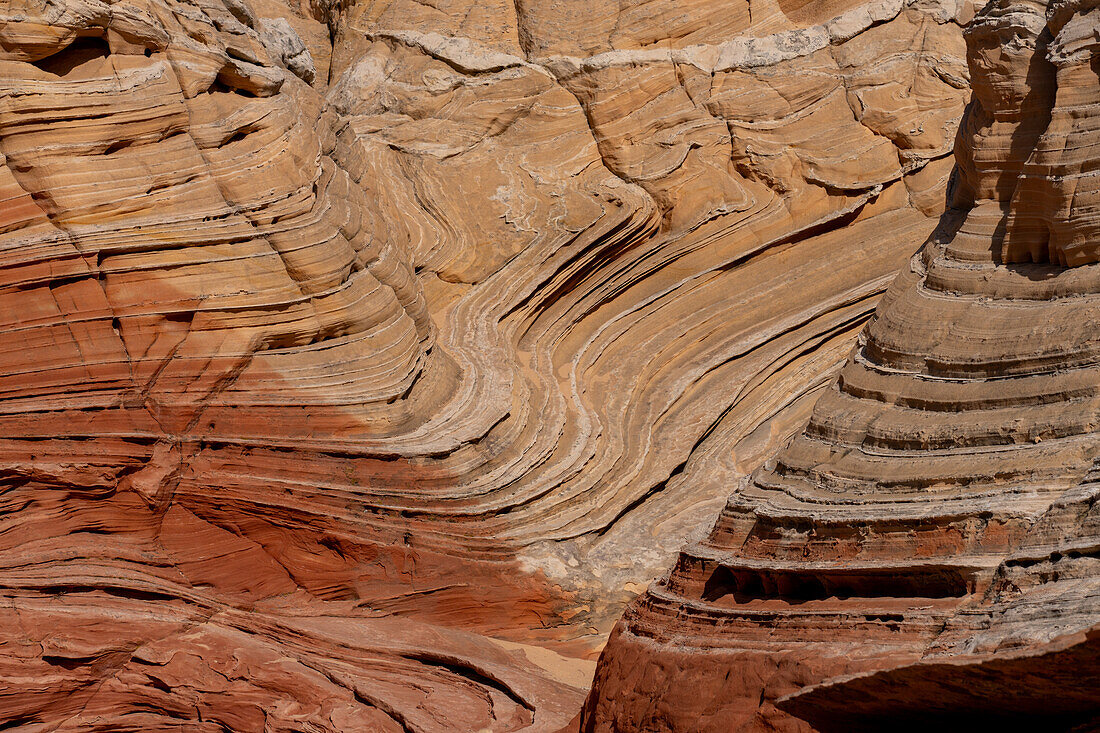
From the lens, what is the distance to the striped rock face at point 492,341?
687 cm

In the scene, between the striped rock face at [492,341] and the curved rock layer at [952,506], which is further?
the striped rock face at [492,341]

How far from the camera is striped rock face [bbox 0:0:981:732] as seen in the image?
687 cm

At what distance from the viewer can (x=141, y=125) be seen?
9383 mm

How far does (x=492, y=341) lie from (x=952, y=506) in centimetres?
602

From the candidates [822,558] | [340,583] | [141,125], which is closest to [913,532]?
[822,558]

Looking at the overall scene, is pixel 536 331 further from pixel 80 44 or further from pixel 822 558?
pixel 822 558

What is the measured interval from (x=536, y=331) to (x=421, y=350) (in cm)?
176

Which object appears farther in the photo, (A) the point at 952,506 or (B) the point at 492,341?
(B) the point at 492,341

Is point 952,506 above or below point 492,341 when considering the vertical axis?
below

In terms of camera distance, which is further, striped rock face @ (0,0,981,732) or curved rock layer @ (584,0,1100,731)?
striped rock face @ (0,0,981,732)

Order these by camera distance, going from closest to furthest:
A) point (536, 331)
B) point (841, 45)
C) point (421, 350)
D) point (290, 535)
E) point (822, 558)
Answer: point (822, 558), point (290, 535), point (421, 350), point (536, 331), point (841, 45)

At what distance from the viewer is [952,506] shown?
242 inches

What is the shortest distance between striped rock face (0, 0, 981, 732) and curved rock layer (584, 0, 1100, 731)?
0.11 ft

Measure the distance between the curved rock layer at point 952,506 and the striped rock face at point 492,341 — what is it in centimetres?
3
